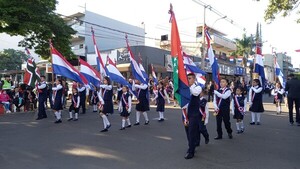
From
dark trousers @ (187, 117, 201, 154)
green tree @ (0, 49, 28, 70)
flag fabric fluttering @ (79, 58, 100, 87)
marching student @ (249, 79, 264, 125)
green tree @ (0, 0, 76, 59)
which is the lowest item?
dark trousers @ (187, 117, 201, 154)

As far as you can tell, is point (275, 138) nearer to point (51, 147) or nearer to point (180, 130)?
point (180, 130)

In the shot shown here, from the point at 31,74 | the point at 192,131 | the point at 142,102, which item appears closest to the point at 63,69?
the point at 31,74

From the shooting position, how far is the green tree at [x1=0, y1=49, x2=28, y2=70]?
53.9 meters

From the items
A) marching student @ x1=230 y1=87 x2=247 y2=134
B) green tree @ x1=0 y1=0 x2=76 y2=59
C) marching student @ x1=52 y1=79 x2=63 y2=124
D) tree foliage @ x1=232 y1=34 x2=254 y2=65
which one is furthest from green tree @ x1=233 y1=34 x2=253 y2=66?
marching student @ x1=52 y1=79 x2=63 y2=124

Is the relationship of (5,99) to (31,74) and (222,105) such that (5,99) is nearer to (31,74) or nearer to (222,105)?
(31,74)

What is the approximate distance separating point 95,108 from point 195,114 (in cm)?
1061

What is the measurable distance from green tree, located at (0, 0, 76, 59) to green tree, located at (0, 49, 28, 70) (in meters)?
39.6

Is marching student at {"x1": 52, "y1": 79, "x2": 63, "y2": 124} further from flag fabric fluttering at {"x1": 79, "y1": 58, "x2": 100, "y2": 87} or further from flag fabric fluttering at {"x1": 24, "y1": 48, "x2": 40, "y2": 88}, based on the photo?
flag fabric fluttering at {"x1": 24, "y1": 48, "x2": 40, "y2": 88}

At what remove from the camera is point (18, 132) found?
10039 millimetres

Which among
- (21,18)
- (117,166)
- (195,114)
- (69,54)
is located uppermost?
(21,18)

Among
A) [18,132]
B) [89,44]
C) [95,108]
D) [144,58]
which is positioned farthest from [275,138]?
[89,44]

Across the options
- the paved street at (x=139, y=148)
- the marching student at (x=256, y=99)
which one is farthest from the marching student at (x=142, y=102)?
the marching student at (x=256, y=99)

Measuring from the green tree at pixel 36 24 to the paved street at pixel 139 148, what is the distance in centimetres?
738

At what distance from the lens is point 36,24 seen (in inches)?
655
